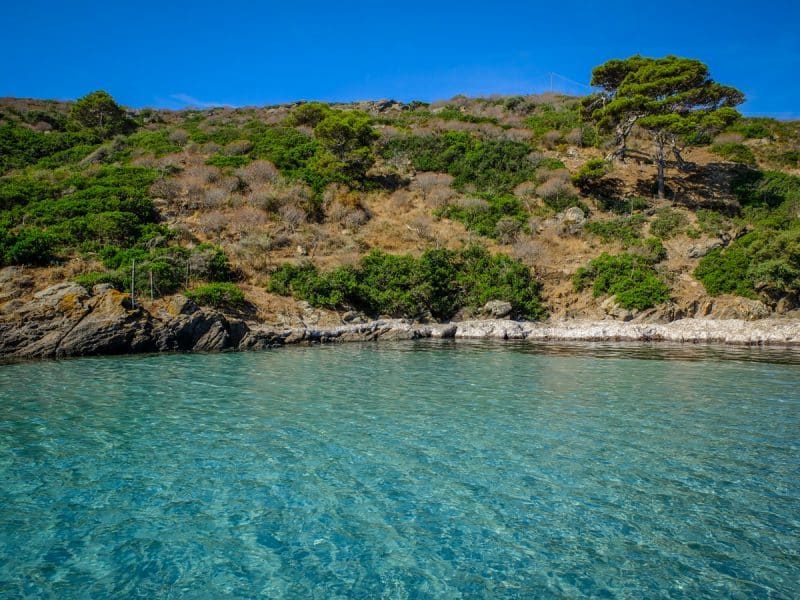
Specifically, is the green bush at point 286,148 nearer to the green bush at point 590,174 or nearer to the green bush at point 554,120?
the green bush at point 590,174

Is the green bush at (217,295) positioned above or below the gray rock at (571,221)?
below

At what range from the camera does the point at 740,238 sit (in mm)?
26641

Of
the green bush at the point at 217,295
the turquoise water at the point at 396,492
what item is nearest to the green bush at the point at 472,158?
the green bush at the point at 217,295

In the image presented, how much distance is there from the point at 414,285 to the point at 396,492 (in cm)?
1869

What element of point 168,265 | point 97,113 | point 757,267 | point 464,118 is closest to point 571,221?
point 757,267

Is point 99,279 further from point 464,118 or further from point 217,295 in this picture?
point 464,118

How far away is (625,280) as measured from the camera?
23594 millimetres

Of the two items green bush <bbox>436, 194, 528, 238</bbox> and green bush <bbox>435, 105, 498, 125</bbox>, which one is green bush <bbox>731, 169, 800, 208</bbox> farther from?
green bush <bbox>435, 105, 498, 125</bbox>

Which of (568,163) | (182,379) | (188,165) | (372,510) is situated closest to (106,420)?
(182,379)

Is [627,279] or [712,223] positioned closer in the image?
[627,279]

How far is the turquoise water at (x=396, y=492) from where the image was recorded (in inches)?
142

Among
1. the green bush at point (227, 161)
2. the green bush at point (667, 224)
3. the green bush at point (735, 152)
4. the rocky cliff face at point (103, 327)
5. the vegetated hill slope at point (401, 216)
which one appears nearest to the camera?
the rocky cliff face at point (103, 327)

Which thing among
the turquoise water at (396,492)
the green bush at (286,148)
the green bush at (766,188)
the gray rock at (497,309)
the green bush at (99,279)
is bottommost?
the turquoise water at (396,492)

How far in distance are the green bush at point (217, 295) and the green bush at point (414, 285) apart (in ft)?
8.60
